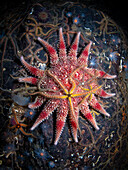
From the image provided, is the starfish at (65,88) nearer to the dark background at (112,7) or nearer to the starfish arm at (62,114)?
the starfish arm at (62,114)

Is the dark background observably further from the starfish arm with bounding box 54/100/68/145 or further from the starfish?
the starfish arm with bounding box 54/100/68/145

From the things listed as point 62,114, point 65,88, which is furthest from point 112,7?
point 62,114

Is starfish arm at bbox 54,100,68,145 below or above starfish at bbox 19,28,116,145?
below

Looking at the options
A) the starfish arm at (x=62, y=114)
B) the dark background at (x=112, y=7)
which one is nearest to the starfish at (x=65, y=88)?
the starfish arm at (x=62, y=114)

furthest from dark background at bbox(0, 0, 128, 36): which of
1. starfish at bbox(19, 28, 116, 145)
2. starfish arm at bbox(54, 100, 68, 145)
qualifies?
starfish arm at bbox(54, 100, 68, 145)

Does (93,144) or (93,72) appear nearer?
(93,72)

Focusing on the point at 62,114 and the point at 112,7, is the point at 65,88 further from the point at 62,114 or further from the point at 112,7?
the point at 112,7

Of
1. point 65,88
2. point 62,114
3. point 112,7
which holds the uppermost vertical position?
point 112,7

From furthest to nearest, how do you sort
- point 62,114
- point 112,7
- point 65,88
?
point 112,7 → point 62,114 → point 65,88

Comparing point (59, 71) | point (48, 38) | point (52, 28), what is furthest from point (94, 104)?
point (52, 28)

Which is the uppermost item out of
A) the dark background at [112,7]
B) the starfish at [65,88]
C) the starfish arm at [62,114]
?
the dark background at [112,7]

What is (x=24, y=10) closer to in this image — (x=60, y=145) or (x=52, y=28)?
(x=52, y=28)
